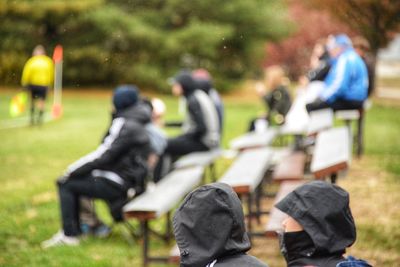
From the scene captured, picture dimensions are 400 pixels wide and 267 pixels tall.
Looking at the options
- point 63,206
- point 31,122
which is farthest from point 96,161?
point 31,122

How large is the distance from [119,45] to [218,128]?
86.0 feet

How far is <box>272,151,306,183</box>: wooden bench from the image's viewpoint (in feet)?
22.4

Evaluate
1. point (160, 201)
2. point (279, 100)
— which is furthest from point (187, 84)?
point (160, 201)

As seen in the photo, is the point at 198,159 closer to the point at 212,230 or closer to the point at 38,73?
the point at 212,230

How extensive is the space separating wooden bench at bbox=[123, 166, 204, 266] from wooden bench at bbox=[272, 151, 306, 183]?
33.2 inches

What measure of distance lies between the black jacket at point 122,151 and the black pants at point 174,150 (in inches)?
93.4

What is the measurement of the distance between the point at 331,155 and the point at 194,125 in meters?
3.84

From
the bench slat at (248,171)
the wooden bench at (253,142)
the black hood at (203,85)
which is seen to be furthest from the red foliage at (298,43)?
the bench slat at (248,171)

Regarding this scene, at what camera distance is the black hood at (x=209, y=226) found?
126 inches

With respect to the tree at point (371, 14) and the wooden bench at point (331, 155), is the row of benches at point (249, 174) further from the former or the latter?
the tree at point (371, 14)

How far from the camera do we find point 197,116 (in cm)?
902

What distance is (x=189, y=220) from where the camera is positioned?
3.24 meters

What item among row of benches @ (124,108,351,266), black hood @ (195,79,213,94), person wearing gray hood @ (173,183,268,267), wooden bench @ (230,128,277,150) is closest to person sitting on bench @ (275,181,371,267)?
person wearing gray hood @ (173,183,268,267)

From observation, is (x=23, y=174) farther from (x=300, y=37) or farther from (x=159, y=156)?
(x=300, y=37)
